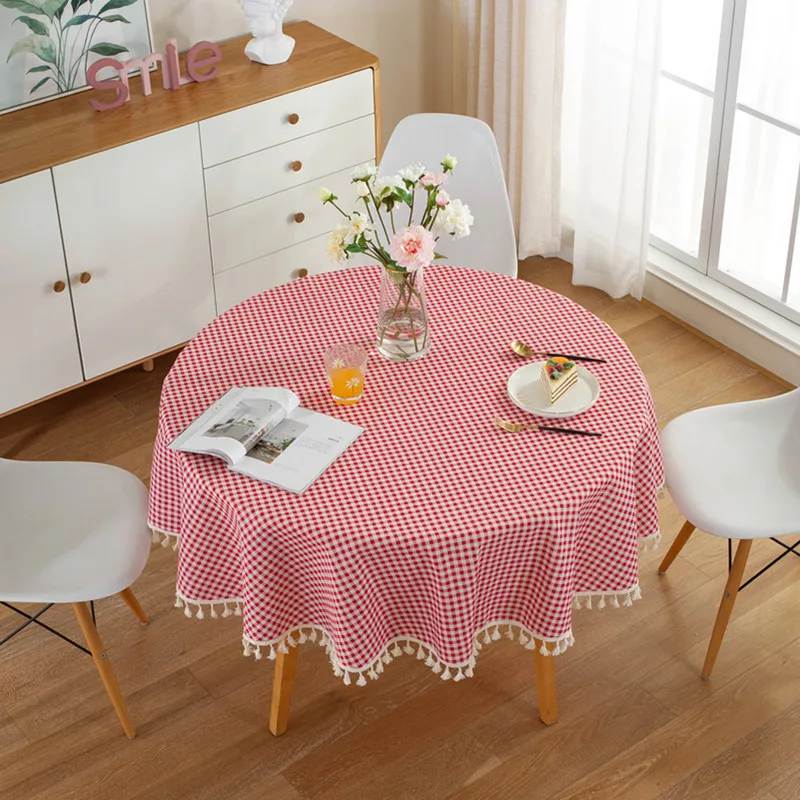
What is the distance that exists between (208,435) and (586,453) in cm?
76

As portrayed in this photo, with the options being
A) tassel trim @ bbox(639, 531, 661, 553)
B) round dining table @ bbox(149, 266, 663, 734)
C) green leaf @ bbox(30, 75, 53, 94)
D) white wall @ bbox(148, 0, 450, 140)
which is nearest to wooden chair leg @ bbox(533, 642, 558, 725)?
round dining table @ bbox(149, 266, 663, 734)

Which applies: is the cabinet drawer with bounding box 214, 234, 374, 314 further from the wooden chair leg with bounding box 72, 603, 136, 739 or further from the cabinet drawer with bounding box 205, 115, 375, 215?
the wooden chair leg with bounding box 72, 603, 136, 739

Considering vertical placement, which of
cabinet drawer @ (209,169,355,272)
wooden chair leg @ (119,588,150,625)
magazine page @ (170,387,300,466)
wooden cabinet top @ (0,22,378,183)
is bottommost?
wooden chair leg @ (119,588,150,625)

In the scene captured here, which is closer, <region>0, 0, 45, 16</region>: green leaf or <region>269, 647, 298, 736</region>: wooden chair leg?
<region>269, 647, 298, 736</region>: wooden chair leg

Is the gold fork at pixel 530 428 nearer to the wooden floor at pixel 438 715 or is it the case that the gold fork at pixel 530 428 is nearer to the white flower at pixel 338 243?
the white flower at pixel 338 243

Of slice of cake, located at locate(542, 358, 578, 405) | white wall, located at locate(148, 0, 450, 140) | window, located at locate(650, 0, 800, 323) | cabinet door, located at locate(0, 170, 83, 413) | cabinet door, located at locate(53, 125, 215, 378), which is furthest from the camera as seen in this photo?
white wall, located at locate(148, 0, 450, 140)

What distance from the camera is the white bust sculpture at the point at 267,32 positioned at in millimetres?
3557

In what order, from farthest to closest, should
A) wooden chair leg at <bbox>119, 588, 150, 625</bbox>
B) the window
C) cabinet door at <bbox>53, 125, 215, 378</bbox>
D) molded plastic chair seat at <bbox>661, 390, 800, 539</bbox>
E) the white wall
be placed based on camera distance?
the white wall, the window, cabinet door at <bbox>53, 125, 215, 378</bbox>, wooden chair leg at <bbox>119, 588, 150, 625</bbox>, molded plastic chair seat at <bbox>661, 390, 800, 539</bbox>

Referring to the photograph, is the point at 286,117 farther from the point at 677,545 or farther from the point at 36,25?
the point at 677,545

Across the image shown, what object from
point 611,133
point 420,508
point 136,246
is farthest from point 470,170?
point 420,508

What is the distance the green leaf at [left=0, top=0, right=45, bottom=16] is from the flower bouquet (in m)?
1.35

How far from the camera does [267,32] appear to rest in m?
3.59

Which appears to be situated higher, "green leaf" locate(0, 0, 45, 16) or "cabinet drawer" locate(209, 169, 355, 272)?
"green leaf" locate(0, 0, 45, 16)

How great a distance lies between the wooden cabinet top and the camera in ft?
10.6
